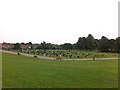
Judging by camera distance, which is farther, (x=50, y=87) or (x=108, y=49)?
(x=108, y=49)

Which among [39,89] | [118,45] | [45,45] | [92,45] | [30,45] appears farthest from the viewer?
[30,45]

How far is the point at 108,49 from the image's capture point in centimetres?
8862

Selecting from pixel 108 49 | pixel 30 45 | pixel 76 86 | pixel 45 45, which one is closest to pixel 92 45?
pixel 108 49

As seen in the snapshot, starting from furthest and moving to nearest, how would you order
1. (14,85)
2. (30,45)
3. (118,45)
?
(30,45) < (118,45) < (14,85)

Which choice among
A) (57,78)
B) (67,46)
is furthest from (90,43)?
(57,78)

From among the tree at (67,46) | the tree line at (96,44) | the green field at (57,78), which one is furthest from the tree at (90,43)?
the green field at (57,78)

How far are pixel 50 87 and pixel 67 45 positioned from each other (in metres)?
116

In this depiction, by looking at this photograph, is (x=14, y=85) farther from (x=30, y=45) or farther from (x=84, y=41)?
(x=30, y=45)

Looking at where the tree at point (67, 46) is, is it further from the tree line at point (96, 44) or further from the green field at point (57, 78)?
the green field at point (57, 78)

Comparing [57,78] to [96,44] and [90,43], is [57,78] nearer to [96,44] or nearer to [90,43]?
[90,43]

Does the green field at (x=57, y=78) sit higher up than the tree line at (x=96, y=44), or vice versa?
the tree line at (x=96, y=44)

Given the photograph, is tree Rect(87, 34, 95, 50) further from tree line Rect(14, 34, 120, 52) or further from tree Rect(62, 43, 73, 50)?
tree Rect(62, 43, 73, 50)

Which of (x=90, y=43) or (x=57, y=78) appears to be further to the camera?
(x=90, y=43)

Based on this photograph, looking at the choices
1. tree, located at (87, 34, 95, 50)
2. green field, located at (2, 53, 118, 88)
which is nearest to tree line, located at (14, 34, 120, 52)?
tree, located at (87, 34, 95, 50)
